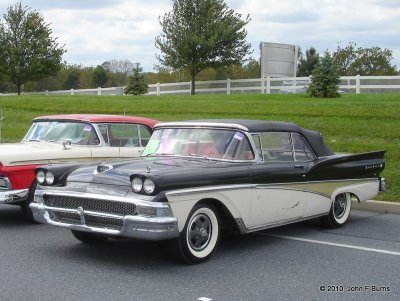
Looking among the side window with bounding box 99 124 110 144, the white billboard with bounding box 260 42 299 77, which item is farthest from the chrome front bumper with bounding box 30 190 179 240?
the white billboard with bounding box 260 42 299 77

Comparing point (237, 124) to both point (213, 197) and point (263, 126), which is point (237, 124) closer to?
point (263, 126)

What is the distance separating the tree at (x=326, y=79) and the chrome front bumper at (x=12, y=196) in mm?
14669

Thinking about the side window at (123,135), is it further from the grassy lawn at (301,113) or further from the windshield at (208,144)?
the grassy lawn at (301,113)

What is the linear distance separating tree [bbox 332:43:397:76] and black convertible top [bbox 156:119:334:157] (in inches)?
2405

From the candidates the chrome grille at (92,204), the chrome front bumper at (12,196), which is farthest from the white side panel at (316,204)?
the chrome front bumper at (12,196)

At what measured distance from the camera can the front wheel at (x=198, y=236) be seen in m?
5.85

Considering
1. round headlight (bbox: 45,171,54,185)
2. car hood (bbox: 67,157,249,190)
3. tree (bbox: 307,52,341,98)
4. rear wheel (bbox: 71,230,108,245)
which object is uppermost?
tree (bbox: 307,52,341,98)

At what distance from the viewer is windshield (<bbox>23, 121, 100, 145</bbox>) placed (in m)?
9.12

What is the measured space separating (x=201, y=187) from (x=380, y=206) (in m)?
4.78

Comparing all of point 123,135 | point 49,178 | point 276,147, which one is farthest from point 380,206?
point 49,178

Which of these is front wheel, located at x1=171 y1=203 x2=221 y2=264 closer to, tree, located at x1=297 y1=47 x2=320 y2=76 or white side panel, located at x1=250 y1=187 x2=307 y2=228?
Answer: white side panel, located at x1=250 y1=187 x2=307 y2=228

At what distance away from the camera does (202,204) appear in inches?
239

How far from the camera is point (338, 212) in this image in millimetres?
8273

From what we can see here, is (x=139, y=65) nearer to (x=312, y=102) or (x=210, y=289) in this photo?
(x=312, y=102)
